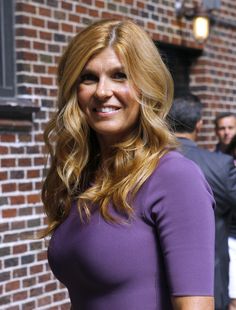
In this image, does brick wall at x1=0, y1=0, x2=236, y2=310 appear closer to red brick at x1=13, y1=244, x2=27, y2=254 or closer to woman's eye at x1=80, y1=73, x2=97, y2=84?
red brick at x1=13, y1=244, x2=27, y2=254

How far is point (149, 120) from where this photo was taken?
6.68 ft

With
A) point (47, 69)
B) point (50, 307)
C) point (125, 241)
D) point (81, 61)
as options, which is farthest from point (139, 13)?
point (125, 241)

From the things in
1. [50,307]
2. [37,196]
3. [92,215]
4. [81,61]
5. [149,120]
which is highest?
[81,61]

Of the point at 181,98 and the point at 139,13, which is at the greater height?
the point at 139,13

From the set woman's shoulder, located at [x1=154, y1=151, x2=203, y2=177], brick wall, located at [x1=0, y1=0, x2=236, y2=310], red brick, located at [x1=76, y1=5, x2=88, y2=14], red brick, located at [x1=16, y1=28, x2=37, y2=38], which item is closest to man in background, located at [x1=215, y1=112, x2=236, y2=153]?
brick wall, located at [x1=0, y1=0, x2=236, y2=310]

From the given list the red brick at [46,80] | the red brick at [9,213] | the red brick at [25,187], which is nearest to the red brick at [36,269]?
the red brick at [9,213]

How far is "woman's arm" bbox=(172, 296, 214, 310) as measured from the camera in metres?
1.80

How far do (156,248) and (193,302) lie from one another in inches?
6.7

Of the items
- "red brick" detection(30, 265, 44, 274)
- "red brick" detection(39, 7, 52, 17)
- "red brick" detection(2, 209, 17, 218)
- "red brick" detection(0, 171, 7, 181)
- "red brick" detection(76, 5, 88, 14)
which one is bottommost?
"red brick" detection(30, 265, 44, 274)

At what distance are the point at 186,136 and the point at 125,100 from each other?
2045mm

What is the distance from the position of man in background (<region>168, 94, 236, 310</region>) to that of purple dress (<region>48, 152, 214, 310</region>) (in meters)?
1.73

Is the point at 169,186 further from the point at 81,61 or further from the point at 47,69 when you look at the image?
the point at 47,69

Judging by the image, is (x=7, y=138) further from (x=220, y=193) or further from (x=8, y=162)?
(x=220, y=193)

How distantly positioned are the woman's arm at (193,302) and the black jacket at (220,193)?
1.89 metres
